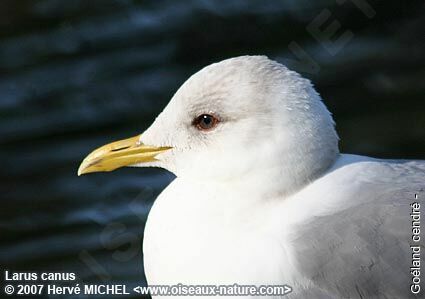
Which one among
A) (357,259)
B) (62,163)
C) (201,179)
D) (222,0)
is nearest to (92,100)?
(62,163)

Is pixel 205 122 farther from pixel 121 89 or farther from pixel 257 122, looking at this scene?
pixel 121 89

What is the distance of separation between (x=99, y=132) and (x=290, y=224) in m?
2.43

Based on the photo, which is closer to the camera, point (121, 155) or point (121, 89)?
point (121, 155)

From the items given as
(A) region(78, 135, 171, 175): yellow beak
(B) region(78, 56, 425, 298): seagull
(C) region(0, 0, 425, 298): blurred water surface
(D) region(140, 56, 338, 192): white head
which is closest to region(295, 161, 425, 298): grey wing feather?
(B) region(78, 56, 425, 298): seagull

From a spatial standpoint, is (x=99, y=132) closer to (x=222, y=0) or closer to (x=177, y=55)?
(x=177, y=55)

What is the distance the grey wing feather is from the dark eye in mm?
480

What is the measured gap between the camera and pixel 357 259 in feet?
12.7

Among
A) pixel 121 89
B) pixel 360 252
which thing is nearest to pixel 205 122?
pixel 360 252

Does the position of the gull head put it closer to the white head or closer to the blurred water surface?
the white head

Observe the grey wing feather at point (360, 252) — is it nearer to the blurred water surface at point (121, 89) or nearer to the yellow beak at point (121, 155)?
the yellow beak at point (121, 155)

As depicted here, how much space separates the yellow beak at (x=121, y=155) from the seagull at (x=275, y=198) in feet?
0.34

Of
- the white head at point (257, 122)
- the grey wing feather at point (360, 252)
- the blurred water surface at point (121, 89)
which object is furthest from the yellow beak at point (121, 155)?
the blurred water surface at point (121, 89)

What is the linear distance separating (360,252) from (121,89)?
2.90m

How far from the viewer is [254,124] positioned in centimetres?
397
